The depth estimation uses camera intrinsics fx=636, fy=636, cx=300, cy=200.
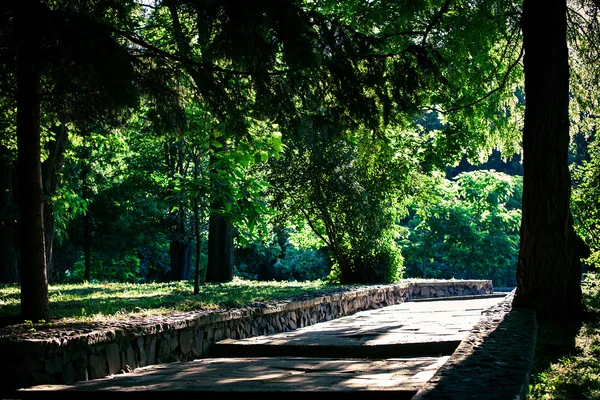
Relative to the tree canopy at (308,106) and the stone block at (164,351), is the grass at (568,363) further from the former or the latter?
the stone block at (164,351)

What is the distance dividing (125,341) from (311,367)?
1.91m

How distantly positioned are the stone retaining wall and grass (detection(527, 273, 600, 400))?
383 centimetres

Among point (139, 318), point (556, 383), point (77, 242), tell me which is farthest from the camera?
point (77, 242)

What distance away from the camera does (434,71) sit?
7668mm

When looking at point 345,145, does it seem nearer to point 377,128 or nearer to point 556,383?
point 377,128

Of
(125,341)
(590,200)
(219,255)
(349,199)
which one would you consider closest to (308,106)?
(125,341)

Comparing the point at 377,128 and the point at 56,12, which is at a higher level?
the point at 56,12

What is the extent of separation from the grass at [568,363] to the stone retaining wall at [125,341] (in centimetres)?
383

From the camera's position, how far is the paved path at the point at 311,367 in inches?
196

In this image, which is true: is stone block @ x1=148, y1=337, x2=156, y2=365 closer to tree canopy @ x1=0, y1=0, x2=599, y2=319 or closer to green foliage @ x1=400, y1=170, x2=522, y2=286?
tree canopy @ x1=0, y1=0, x2=599, y2=319

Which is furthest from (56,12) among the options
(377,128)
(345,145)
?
(345,145)

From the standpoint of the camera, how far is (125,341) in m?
6.46

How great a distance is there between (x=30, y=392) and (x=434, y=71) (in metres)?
5.52

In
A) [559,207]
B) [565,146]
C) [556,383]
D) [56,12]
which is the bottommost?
[556,383]
